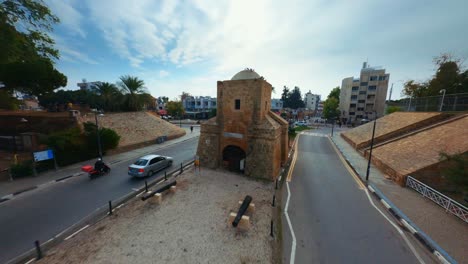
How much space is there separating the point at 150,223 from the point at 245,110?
977 cm

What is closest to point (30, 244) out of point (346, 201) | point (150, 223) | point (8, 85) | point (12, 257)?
point (12, 257)

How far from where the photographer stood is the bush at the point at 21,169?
11.7 m

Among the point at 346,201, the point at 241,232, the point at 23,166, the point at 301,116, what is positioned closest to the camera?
the point at 241,232

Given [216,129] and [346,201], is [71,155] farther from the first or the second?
[346,201]

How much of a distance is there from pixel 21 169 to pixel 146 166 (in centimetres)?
906

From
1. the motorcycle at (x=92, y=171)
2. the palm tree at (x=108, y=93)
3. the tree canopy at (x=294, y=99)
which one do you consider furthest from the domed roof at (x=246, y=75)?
the tree canopy at (x=294, y=99)

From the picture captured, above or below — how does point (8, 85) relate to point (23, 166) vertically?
above

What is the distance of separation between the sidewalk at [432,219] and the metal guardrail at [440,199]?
0.73ft

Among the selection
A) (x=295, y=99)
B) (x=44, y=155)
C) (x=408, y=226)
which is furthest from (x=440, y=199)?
(x=295, y=99)

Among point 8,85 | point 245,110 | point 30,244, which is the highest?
point 8,85

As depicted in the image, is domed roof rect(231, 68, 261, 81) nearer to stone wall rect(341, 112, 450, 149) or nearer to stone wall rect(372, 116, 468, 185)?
stone wall rect(372, 116, 468, 185)

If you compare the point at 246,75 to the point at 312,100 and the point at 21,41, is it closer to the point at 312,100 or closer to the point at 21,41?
the point at 21,41

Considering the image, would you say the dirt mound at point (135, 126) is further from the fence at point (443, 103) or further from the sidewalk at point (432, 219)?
the fence at point (443, 103)

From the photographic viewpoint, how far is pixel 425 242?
22.0 ft
